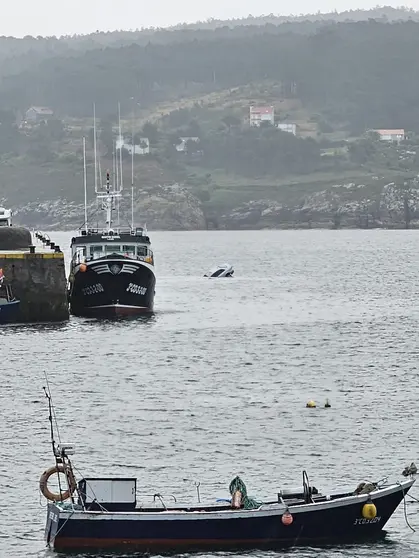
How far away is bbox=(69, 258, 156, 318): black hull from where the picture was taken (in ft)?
304

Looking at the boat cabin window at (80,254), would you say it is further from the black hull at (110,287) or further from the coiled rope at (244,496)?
the coiled rope at (244,496)

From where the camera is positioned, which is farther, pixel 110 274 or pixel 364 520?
pixel 110 274

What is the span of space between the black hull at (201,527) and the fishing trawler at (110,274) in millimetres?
52975

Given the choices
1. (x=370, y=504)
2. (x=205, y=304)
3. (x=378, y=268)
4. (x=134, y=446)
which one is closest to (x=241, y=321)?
(x=205, y=304)

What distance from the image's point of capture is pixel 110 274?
92625mm

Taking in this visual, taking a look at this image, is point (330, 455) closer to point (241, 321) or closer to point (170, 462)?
point (170, 462)

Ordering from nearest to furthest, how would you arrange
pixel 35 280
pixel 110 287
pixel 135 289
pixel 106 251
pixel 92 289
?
pixel 35 280 < pixel 110 287 < pixel 92 289 < pixel 106 251 < pixel 135 289

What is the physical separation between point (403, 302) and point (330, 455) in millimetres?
72618

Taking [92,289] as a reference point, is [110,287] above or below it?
above

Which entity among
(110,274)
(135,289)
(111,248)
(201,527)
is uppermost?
(111,248)

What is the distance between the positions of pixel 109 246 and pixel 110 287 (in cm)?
303

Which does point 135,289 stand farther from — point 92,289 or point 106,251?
point 106,251

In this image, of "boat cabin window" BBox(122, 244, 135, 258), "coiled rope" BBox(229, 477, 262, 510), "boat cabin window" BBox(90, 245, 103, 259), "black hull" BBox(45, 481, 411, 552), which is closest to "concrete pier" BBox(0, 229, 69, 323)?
"boat cabin window" BBox(90, 245, 103, 259)

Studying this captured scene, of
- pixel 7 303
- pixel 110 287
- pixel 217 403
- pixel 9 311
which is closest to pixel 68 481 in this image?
pixel 217 403
